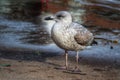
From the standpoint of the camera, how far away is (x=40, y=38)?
34.6ft

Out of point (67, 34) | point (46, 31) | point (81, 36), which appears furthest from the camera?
point (46, 31)

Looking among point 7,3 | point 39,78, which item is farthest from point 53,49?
point 7,3

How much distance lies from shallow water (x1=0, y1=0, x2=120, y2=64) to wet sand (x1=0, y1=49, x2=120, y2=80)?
0.44m

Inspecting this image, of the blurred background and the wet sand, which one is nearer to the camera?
the wet sand

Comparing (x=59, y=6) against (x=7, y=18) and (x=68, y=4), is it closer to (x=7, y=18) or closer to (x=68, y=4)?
(x=68, y=4)

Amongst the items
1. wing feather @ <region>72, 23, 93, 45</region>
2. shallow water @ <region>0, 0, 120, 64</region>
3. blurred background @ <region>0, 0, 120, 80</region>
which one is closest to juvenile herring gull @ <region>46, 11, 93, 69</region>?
wing feather @ <region>72, 23, 93, 45</region>

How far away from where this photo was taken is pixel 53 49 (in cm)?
945

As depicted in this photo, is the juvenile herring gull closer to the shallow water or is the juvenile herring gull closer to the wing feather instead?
the wing feather

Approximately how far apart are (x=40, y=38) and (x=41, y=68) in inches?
109

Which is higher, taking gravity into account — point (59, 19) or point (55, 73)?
point (59, 19)

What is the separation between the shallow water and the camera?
9141 millimetres

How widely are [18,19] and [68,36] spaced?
5.78 m

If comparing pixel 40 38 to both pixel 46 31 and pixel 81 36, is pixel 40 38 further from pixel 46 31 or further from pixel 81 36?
pixel 81 36

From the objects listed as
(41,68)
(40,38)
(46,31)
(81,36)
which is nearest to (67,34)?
(81,36)
